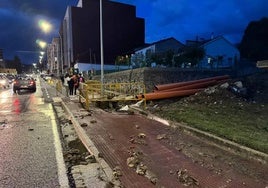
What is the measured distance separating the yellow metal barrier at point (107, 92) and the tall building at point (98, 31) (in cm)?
5429

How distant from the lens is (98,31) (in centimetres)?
7919

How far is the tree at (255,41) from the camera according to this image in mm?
63188

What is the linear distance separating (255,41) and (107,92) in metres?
52.1

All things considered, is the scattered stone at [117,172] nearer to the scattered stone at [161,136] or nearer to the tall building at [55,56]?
the scattered stone at [161,136]

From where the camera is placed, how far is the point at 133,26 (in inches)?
3300

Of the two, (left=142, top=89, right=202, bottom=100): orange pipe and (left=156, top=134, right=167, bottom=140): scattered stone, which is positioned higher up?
(left=142, top=89, right=202, bottom=100): orange pipe

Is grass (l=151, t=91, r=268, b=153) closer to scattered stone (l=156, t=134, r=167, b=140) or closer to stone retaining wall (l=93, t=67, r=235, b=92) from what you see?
scattered stone (l=156, t=134, r=167, b=140)

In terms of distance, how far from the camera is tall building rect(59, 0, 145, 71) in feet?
252

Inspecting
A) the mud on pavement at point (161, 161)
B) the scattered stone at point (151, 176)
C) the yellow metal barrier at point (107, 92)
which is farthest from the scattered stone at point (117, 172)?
the yellow metal barrier at point (107, 92)

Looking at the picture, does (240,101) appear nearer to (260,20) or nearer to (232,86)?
(232,86)

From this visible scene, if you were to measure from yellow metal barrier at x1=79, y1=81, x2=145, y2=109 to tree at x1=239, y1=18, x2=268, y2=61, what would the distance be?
4680cm

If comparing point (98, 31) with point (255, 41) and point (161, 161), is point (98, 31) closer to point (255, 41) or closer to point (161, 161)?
point (255, 41)

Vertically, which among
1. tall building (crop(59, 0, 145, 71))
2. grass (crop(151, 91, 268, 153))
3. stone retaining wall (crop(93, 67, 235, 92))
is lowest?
grass (crop(151, 91, 268, 153))

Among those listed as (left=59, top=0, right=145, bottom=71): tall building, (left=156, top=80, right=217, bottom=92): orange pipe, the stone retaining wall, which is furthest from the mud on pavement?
(left=59, top=0, right=145, bottom=71): tall building
